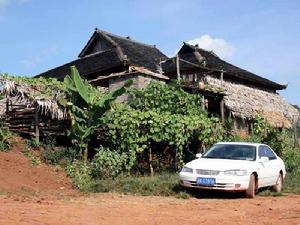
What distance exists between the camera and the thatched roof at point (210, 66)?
27.7 metres

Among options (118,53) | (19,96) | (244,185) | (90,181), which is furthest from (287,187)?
(118,53)

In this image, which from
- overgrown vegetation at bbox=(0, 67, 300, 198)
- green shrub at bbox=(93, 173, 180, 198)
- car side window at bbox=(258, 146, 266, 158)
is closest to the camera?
green shrub at bbox=(93, 173, 180, 198)

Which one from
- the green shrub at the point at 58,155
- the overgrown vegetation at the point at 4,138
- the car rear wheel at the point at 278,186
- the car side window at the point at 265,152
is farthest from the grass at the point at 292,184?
the overgrown vegetation at the point at 4,138

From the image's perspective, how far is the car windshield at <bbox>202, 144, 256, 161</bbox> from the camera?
43.1 ft

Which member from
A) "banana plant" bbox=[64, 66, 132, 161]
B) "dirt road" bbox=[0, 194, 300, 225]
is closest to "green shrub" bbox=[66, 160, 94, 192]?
"banana plant" bbox=[64, 66, 132, 161]

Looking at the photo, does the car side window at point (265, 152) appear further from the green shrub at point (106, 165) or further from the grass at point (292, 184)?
the green shrub at point (106, 165)

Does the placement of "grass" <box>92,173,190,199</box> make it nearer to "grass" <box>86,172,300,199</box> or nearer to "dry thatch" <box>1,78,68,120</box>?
"grass" <box>86,172,300,199</box>

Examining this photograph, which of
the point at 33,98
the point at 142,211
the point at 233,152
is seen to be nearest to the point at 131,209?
the point at 142,211

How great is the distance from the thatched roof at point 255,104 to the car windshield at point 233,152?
9.56m

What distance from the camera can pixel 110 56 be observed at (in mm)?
27172

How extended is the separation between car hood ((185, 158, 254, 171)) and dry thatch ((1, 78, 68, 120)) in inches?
245

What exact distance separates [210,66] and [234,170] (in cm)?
Answer: 1683

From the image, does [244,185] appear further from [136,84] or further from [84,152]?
[136,84]

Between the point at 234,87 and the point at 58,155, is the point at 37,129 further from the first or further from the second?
the point at 234,87
